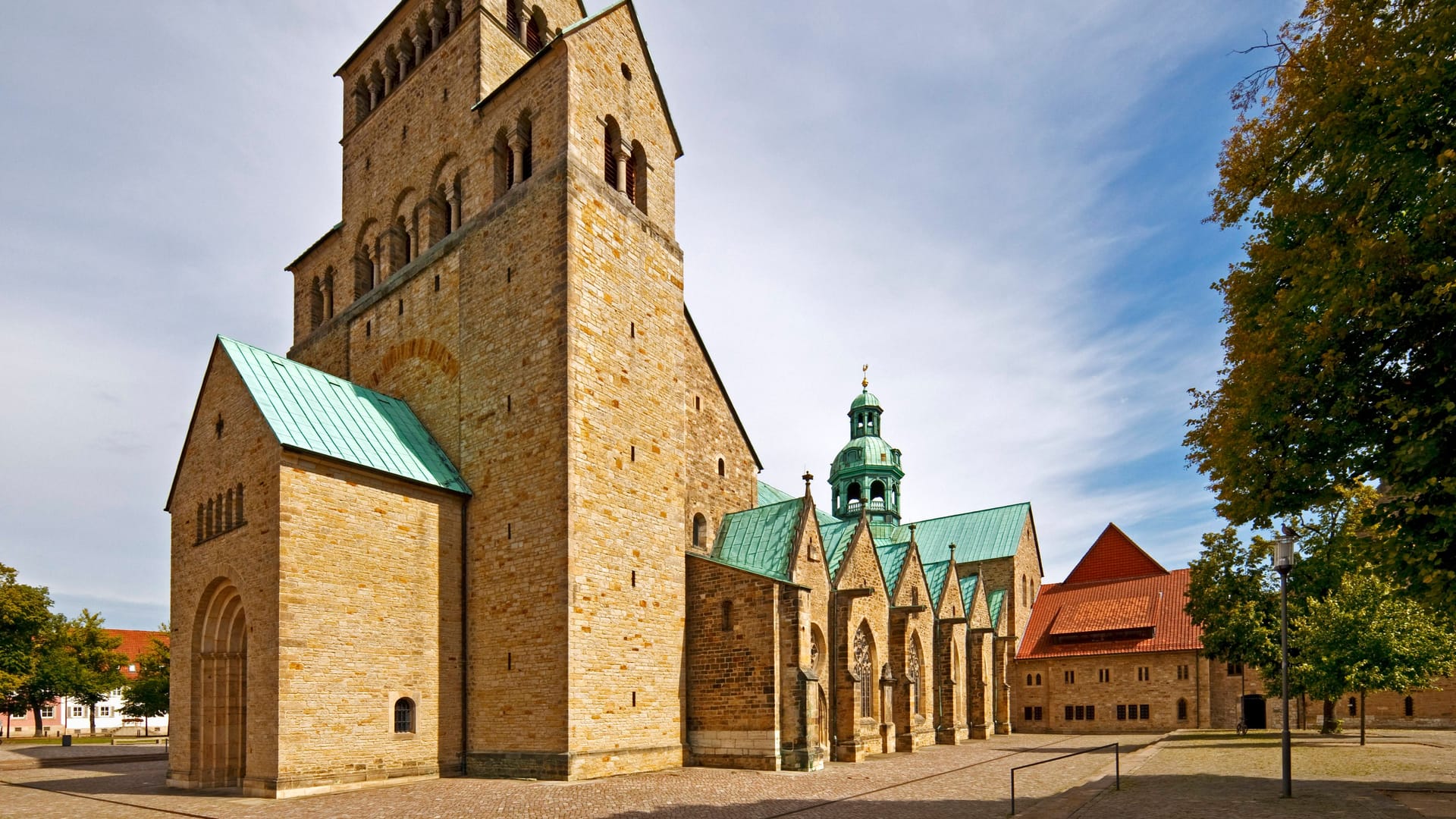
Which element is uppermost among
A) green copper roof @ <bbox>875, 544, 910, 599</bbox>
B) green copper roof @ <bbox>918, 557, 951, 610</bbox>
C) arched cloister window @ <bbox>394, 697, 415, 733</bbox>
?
green copper roof @ <bbox>875, 544, 910, 599</bbox>

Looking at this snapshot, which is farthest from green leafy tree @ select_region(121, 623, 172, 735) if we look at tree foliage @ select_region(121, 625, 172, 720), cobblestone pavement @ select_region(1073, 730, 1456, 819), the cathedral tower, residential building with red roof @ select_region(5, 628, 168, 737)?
cobblestone pavement @ select_region(1073, 730, 1456, 819)

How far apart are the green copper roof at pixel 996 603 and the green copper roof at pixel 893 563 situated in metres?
14.7

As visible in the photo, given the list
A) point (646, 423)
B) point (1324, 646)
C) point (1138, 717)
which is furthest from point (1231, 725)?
point (646, 423)

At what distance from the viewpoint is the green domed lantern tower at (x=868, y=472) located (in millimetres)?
53938

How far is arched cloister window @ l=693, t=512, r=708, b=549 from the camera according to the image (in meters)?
29.4

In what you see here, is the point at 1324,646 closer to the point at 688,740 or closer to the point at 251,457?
the point at 688,740

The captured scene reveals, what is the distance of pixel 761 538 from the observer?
2908cm

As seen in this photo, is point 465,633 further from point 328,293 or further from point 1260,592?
point 1260,592

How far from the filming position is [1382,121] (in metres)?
12.2

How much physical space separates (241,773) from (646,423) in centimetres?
1389

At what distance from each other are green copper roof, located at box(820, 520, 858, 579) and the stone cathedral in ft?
1.79

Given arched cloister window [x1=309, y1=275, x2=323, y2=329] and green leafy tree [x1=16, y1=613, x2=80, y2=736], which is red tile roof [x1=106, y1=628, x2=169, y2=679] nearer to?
green leafy tree [x1=16, y1=613, x2=80, y2=736]

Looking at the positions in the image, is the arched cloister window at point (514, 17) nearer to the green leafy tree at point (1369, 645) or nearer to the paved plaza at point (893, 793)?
the paved plaza at point (893, 793)

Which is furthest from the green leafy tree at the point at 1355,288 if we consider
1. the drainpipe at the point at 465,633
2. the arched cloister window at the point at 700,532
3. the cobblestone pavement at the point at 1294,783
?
the drainpipe at the point at 465,633
